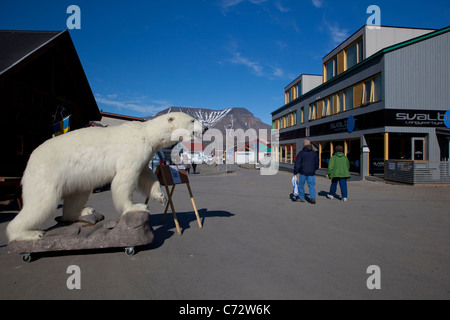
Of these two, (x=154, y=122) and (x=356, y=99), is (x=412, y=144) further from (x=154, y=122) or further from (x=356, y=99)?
(x=154, y=122)

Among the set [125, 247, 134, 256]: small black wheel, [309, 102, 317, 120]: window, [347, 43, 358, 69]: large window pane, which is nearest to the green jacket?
[125, 247, 134, 256]: small black wheel

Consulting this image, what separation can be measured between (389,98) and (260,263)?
571 inches

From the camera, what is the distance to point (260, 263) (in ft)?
10.8

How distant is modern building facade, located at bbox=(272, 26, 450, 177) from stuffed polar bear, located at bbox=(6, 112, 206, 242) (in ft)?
45.7

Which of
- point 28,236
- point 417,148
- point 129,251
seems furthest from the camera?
point 417,148

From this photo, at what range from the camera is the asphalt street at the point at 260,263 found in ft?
8.55

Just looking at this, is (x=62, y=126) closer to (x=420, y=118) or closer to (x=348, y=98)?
(x=420, y=118)

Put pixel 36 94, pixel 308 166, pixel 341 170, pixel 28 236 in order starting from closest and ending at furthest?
1. pixel 28 236
2. pixel 308 166
3. pixel 341 170
4. pixel 36 94

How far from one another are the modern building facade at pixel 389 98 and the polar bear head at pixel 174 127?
13495 millimetres

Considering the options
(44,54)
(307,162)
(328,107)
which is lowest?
(307,162)

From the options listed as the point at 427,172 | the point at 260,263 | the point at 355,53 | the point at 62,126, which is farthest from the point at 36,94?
the point at 355,53
